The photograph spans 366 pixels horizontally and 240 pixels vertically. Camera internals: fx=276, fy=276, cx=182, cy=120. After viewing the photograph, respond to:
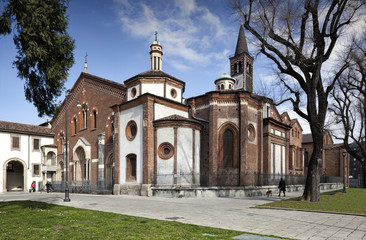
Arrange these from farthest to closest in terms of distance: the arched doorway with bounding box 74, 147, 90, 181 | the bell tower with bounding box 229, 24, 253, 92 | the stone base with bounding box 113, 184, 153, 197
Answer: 1. the bell tower with bounding box 229, 24, 253, 92
2. the arched doorway with bounding box 74, 147, 90, 181
3. the stone base with bounding box 113, 184, 153, 197

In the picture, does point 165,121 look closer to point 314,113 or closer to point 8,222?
point 314,113

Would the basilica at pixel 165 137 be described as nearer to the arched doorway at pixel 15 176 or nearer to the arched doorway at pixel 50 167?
the arched doorway at pixel 50 167

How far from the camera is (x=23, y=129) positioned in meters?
35.0

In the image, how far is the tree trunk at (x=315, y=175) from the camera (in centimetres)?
1556

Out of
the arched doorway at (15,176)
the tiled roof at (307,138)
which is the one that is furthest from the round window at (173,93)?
the tiled roof at (307,138)

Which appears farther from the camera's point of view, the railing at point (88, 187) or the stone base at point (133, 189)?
the railing at point (88, 187)

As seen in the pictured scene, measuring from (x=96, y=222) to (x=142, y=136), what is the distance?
537 inches

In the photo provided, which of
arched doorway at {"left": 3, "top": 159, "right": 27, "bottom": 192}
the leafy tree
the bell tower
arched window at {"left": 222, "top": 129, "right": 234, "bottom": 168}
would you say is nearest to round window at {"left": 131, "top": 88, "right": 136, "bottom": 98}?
arched window at {"left": 222, "top": 129, "right": 234, "bottom": 168}

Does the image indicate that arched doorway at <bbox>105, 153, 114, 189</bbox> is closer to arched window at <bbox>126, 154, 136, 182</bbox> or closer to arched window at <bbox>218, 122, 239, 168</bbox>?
arched window at <bbox>126, 154, 136, 182</bbox>

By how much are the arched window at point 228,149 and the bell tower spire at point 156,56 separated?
31.8 feet

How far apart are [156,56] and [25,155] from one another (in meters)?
21.4

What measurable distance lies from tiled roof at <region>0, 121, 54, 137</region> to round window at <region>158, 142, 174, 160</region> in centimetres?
2194

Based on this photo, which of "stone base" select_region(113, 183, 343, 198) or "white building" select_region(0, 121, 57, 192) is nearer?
"stone base" select_region(113, 183, 343, 198)

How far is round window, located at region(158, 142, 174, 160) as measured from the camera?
22188mm
